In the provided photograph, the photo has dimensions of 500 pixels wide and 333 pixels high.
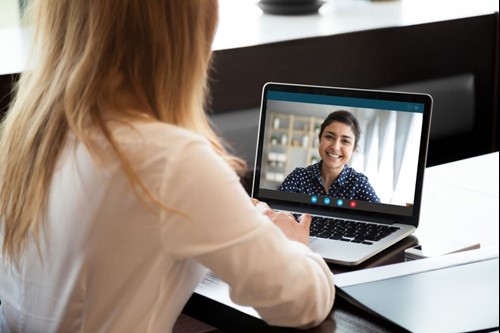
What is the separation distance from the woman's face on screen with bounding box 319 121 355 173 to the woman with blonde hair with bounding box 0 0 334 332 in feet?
1.23

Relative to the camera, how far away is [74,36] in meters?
1.15

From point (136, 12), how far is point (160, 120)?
0.14 metres

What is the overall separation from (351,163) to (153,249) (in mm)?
557

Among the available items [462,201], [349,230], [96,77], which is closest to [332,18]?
[462,201]

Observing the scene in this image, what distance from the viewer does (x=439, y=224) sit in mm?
1581

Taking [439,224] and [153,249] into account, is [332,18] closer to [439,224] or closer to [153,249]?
[439,224]

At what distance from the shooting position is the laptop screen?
1.56 m

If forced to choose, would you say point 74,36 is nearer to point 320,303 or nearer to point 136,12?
point 136,12

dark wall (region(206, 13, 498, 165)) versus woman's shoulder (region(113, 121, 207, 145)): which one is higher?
dark wall (region(206, 13, 498, 165))

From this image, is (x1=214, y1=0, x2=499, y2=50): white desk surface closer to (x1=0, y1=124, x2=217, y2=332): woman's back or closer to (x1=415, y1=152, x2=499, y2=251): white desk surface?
(x1=415, y1=152, x2=499, y2=251): white desk surface

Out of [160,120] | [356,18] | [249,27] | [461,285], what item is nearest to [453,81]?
[356,18]

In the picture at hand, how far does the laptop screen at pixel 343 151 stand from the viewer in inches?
61.3

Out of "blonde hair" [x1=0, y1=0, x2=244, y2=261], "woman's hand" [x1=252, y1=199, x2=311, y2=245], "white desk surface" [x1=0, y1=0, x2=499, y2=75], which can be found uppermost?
"white desk surface" [x1=0, y1=0, x2=499, y2=75]

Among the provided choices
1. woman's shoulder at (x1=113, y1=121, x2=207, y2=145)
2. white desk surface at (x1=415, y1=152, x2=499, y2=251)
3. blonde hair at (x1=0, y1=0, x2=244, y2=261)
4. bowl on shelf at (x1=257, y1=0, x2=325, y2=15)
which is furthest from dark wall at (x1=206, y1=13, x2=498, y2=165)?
woman's shoulder at (x1=113, y1=121, x2=207, y2=145)
